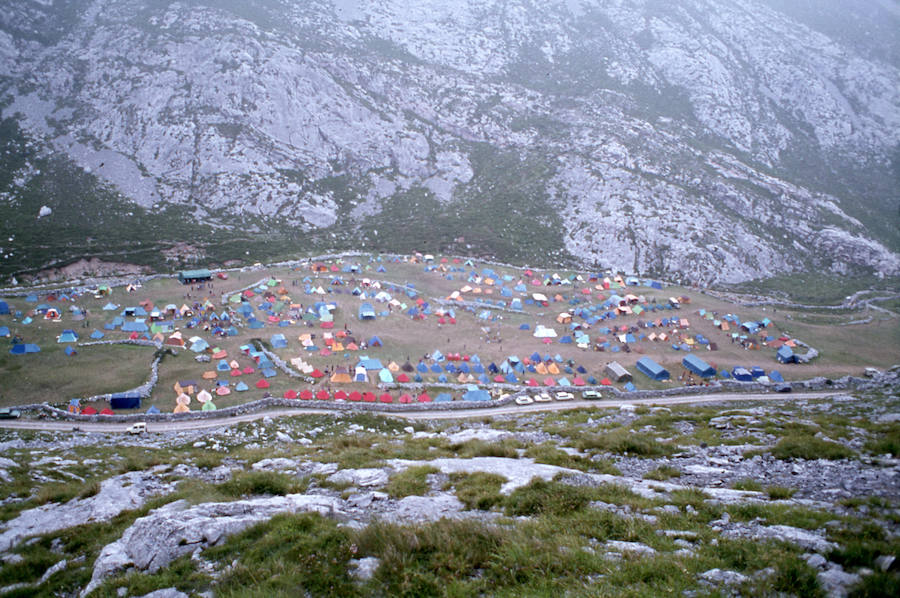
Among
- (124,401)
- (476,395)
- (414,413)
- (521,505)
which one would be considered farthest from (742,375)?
(124,401)

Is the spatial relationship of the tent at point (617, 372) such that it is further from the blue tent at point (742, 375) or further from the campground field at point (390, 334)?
the blue tent at point (742, 375)

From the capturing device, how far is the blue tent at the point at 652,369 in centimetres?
3450

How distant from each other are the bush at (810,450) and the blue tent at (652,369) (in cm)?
2400

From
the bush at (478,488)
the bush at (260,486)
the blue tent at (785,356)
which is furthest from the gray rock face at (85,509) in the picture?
the blue tent at (785,356)

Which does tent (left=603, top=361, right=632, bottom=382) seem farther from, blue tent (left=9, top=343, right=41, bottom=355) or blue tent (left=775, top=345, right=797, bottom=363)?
blue tent (left=9, top=343, right=41, bottom=355)

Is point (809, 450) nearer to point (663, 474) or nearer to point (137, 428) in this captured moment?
point (663, 474)

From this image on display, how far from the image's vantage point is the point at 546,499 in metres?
8.09

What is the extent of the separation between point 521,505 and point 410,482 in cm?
289

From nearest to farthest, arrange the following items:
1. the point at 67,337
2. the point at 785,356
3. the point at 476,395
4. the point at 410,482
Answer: the point at 410,482 < the point at 476,395 < the point at 67,337 < the point at 785,356

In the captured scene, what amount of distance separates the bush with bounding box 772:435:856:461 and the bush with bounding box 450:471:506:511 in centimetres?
764

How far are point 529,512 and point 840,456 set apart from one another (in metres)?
8.44

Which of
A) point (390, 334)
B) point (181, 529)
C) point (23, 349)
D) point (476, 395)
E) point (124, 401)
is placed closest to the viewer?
point (181, 529)

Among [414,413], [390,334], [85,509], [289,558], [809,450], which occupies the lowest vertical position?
[414,413]

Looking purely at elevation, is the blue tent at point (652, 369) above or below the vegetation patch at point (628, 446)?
below
